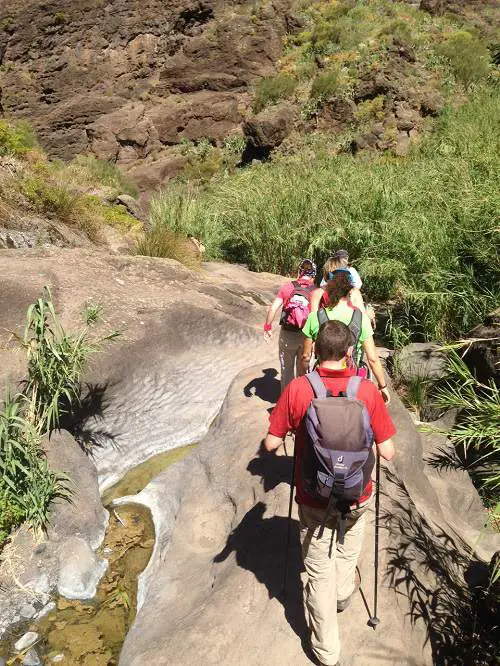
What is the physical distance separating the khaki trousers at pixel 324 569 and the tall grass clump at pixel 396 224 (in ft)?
11.6

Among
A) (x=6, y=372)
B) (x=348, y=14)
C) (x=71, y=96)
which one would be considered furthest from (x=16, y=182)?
(x=348, y=14)

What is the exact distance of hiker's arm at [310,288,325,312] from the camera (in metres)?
3.38

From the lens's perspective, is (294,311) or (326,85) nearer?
(294,311)

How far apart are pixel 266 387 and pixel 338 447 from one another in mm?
2965

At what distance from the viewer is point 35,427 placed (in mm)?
3766

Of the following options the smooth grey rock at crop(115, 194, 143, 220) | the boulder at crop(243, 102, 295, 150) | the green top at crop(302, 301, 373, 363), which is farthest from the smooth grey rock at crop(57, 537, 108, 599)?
the boulder at crop(243, 102, 295, 150)

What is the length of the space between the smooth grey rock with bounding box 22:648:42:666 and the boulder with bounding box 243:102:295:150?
16.6m

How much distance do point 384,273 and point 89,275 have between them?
363cm

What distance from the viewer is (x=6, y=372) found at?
4285mm

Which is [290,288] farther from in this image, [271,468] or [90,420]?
[90,420]

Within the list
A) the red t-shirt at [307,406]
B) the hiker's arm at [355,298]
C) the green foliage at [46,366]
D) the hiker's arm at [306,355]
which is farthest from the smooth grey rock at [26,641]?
the hiker's arm at [355,298]

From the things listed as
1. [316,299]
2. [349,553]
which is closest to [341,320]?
[316,299]

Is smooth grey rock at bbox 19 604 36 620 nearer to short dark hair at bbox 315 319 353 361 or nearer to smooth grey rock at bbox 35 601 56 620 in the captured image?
smooth grey rock at bbox 35 601 56 620

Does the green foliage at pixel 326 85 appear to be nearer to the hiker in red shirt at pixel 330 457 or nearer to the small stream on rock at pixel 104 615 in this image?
the small stream on rock at pixel 104 615
